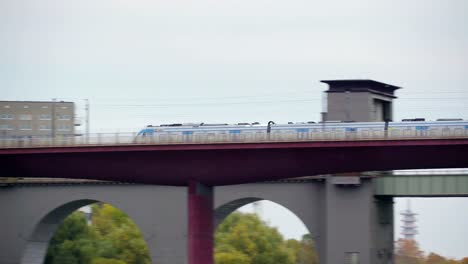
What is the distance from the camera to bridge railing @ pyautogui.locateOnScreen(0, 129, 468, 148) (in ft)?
277

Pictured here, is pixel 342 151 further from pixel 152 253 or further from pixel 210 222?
pixel 152 253

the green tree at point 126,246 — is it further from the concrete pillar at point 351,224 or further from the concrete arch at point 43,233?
the concrete pillar at point 351,224

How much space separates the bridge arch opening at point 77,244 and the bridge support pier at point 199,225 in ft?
72.8

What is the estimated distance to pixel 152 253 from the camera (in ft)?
341

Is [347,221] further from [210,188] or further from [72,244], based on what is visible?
[72,244]

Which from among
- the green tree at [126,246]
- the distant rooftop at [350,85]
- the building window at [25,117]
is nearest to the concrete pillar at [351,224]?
the distant rooftop at [350,85]

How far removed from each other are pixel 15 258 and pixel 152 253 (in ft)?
51.1

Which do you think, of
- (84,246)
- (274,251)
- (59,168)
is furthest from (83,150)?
(274,251)

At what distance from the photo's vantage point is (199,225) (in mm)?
91125

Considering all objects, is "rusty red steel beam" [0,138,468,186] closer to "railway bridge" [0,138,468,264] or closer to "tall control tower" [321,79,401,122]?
"railway bridge" [0,138,468,264]

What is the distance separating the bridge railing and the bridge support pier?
14.7 feet

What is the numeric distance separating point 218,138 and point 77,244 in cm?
4402

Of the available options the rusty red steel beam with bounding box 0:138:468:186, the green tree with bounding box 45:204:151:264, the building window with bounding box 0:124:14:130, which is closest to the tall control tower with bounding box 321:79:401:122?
the rusty red steel beam with bounding box 0:138:468:186

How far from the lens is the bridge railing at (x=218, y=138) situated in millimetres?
84500
